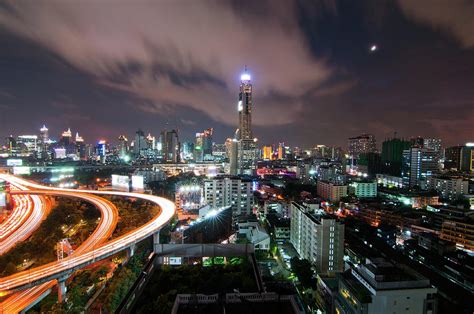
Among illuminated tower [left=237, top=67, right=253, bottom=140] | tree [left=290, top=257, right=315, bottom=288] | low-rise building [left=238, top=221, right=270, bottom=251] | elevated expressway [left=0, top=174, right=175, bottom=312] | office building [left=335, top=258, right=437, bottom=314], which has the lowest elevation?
tree [left=290, top=257, right=315, bottom=288]

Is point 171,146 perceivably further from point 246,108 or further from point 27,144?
point 27,144

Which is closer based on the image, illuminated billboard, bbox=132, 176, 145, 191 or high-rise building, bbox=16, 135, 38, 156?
illuminated billboard, bbox=132, 176, 145, 191

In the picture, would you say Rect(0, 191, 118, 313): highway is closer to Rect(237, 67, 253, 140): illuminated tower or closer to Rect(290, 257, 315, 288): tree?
Rect(290, 257, 315, 288): tree

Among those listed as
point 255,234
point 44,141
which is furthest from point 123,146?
point 255,234

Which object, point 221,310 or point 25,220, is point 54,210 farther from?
point 221,310

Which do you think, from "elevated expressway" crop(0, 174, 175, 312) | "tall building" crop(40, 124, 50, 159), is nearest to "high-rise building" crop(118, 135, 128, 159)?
"tall building" crop(40, 124, 50, 159)

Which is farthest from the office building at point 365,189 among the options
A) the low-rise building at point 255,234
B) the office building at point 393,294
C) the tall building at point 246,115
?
the tall building at point 246,115

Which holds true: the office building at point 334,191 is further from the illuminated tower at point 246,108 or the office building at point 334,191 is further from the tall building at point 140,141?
the tall building at point 140,141
